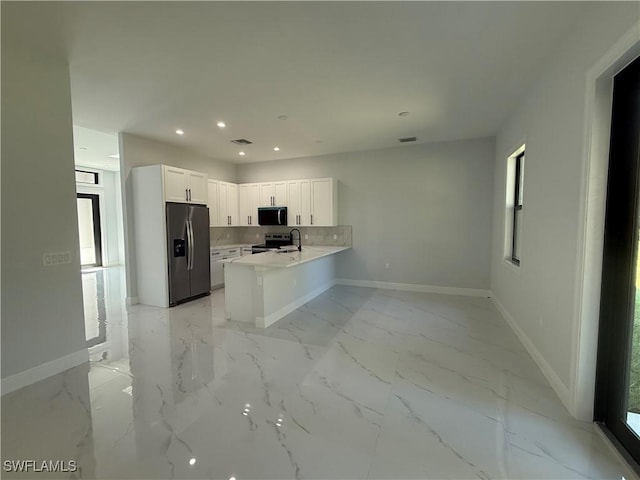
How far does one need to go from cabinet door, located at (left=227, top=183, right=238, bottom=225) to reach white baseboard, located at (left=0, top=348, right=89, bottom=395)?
4010 millimetres

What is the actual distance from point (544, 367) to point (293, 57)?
366 centimetres

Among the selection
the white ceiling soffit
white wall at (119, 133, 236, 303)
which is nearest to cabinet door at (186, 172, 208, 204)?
white wall at (119, 133, 236, 303)

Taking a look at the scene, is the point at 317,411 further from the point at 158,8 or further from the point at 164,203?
the point at 164,203

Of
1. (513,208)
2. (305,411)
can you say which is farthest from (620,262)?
(513,208)

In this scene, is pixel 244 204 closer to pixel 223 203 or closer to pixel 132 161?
pixel 223 203

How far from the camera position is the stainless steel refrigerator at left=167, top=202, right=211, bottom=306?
4.75 metres

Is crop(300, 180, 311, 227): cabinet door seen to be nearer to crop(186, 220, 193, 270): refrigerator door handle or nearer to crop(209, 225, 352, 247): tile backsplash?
crop(209, 225, 352, 247): tile backsplash

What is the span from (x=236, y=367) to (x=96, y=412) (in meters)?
1.07

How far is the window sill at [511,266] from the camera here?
3.55m

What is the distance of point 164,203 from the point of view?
183 inches

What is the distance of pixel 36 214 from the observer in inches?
103

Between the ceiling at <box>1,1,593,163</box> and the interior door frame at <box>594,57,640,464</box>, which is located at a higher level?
the ceiling at <box>1,1,593,163</box>

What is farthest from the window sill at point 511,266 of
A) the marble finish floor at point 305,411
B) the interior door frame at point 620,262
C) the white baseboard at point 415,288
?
the interior door frame at point 620,262

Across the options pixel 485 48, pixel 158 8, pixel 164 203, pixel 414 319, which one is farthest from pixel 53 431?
pixel 485 48
